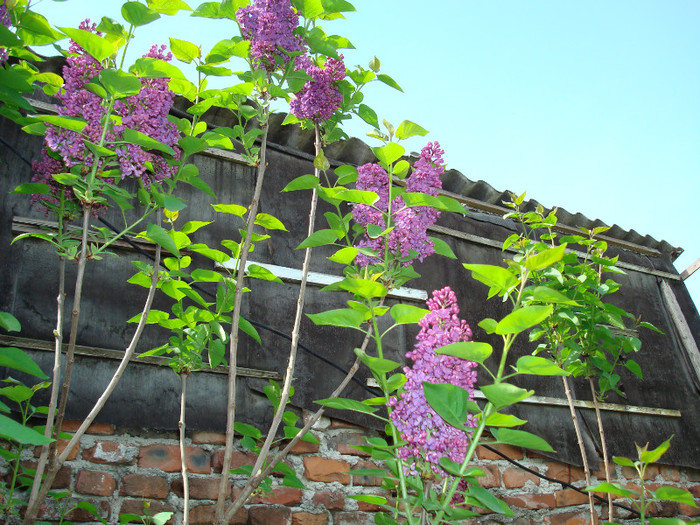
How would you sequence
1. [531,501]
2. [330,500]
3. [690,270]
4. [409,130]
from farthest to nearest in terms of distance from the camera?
[690,270], [531,501], [330,500], [409,130]

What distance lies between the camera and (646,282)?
453cm

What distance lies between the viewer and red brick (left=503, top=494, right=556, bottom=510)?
9.80ft

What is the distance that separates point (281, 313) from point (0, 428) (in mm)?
2123

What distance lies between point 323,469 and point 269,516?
1.02ft

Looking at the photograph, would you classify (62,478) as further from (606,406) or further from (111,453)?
(606,406)

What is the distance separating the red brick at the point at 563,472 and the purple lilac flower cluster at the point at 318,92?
7.83ft

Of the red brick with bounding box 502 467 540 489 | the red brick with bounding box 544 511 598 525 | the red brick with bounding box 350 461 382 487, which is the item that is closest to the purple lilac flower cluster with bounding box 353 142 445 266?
the red brick with bounding box 350 461 382 487

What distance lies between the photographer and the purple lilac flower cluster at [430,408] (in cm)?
118

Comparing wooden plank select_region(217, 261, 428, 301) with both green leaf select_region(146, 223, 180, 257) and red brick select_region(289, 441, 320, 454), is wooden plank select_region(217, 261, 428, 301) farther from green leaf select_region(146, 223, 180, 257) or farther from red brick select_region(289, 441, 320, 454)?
green leaf select_region(146, 223, 180, 257)

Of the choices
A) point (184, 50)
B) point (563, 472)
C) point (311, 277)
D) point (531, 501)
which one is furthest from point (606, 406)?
point (184, 50)

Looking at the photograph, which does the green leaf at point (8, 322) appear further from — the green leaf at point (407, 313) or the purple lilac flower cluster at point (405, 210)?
the purple lilac flower cluster at point (405, 210)

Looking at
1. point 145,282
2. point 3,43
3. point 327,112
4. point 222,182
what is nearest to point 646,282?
point 222,182

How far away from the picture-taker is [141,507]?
2127 millimetres

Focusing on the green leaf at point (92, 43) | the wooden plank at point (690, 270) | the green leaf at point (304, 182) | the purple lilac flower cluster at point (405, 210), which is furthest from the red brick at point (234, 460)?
the wooden plank at point (690, 270)
